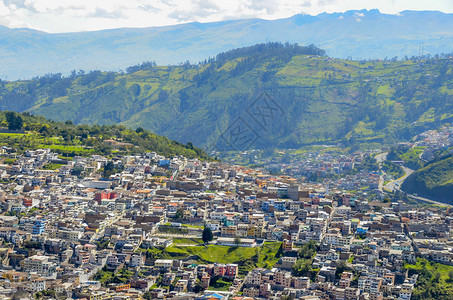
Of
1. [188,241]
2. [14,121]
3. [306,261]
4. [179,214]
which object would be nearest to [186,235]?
[188,241]

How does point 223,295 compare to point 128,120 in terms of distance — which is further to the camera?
point 128,120

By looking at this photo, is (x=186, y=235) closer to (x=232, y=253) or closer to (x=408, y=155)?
(x=232, y=253)

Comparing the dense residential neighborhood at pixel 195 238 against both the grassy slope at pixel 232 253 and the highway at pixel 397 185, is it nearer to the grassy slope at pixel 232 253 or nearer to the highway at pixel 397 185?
the grassy slope at pixel 232 253

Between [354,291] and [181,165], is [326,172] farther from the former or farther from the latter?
[354,291]

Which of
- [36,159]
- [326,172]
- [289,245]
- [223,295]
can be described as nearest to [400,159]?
[326,172]

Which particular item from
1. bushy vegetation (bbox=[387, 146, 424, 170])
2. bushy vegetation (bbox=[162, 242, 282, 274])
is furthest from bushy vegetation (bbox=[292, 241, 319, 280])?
bushy vegetation (bbox=[387, 146, 424, 170])

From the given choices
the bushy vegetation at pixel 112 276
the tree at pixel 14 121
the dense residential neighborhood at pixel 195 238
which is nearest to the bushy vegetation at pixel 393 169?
the dense residential neighborhood at pixel 195 238

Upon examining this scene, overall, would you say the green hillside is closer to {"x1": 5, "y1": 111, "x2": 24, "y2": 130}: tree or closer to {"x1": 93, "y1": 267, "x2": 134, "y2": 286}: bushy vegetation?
{"x1": 5, "y1": 111, "x2": 24, "y2": 130}: tree
